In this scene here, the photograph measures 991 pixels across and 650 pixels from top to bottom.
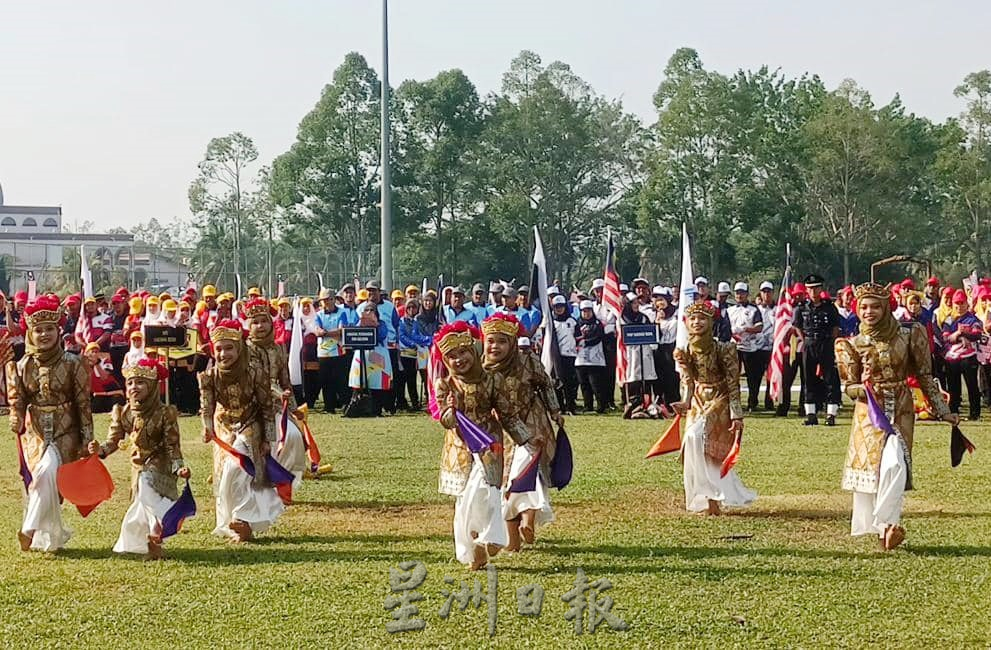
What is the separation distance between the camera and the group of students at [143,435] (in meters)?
8.65

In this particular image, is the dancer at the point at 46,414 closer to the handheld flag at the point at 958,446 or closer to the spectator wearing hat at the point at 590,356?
the handheld flag at the point at 958,446

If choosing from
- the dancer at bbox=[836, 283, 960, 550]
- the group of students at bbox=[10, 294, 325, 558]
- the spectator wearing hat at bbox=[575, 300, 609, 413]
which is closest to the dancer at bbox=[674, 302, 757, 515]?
the dancer at bbox=[836, 283, 960, 550]

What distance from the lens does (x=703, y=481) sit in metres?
10.3

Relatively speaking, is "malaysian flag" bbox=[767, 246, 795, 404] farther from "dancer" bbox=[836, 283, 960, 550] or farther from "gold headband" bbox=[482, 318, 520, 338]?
"gold headband" bbox=[482, 318, 520, 338]

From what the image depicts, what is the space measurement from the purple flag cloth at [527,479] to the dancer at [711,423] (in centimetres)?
228

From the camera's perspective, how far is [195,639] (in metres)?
6.66

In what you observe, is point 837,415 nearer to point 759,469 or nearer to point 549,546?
point 759,469

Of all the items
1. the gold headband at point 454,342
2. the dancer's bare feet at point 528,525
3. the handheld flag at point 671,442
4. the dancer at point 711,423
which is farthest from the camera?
the handheld flag at point 671,442

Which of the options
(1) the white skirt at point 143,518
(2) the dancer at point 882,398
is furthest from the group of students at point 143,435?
(2) the dancer at point 882,398

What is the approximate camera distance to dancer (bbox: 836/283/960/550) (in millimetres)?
8570

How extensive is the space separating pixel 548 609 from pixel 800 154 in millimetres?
54414

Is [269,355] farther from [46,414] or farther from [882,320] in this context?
[882,320]

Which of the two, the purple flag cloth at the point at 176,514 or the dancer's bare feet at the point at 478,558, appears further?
the purple flag cloth at the point at 176,514

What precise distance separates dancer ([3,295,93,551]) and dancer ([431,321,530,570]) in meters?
2.52
